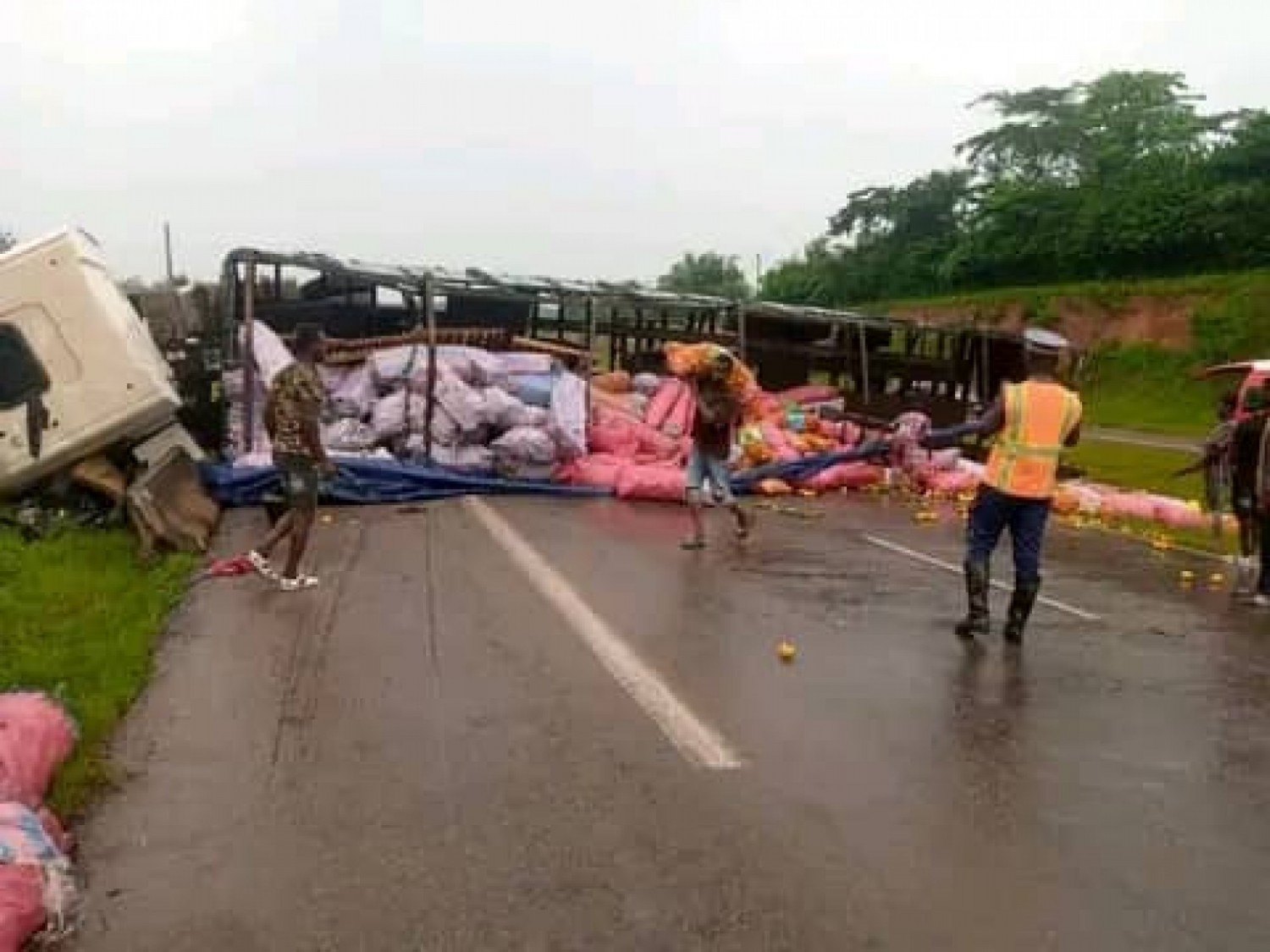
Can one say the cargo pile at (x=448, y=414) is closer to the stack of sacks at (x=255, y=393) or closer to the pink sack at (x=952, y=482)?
the stack of sacks at (x=255, y=393)

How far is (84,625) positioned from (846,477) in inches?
442

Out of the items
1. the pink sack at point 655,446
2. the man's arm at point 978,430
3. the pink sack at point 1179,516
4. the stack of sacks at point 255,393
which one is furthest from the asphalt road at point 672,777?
the pink sack at point 1179,516

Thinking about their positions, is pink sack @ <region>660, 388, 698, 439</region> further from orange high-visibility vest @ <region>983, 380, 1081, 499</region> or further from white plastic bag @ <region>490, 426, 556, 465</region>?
orange high-visibility vest @ <region>983, 380, 1081, 499</region>

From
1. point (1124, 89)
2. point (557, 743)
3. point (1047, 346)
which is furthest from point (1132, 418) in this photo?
point (557, 743)

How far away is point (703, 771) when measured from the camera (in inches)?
220

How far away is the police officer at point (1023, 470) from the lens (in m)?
8.28

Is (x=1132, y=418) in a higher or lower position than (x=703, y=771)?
lower

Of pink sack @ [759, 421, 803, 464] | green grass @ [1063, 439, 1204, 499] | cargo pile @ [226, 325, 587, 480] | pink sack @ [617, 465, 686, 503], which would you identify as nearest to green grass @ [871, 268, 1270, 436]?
green grass @ [1063, 439, 1204, 499]

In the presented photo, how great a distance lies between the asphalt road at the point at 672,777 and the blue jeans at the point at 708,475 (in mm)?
2278

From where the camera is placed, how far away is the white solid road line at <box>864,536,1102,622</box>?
9.86 metres

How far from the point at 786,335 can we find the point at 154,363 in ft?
38.9

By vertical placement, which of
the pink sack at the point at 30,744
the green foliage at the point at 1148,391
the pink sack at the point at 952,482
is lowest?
the green foliage at the point at 1148,391

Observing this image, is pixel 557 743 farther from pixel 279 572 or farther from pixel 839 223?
pixel 839 223

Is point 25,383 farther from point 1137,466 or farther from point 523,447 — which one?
point 1137,466
